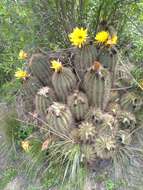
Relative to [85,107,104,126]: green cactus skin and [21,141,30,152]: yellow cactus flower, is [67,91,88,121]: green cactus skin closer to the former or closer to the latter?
[85,107,104,126]: green cactus skin

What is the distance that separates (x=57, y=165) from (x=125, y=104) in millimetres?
902

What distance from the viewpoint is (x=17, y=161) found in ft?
14.2

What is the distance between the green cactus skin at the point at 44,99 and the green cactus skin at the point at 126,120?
2.25 ft

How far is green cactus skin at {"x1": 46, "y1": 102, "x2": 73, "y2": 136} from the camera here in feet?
12.8

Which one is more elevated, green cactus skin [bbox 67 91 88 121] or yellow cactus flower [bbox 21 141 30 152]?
green cactus skin [bbox 67 91 88 121]

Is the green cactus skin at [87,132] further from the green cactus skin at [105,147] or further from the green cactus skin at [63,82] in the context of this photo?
the green cactus skin at [63,82]

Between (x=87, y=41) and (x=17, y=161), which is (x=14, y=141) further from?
(x=87, y=41)

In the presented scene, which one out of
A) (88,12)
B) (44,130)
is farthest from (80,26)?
(44,130)

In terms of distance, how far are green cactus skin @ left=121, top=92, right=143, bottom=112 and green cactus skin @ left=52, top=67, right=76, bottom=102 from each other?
53 cm

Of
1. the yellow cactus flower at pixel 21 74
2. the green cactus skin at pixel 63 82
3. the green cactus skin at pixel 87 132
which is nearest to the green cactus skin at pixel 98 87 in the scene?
the green cactus skin at pixel 63 82

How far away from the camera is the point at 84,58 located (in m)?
4.10

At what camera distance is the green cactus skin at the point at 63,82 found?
13.1 ft

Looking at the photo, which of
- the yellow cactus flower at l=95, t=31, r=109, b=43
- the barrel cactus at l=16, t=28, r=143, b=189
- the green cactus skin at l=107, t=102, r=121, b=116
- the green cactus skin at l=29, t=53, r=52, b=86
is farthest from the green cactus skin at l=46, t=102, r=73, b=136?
the yellow cactus flower at l=95, t=31, r=109, b=43

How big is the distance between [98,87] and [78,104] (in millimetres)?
254
